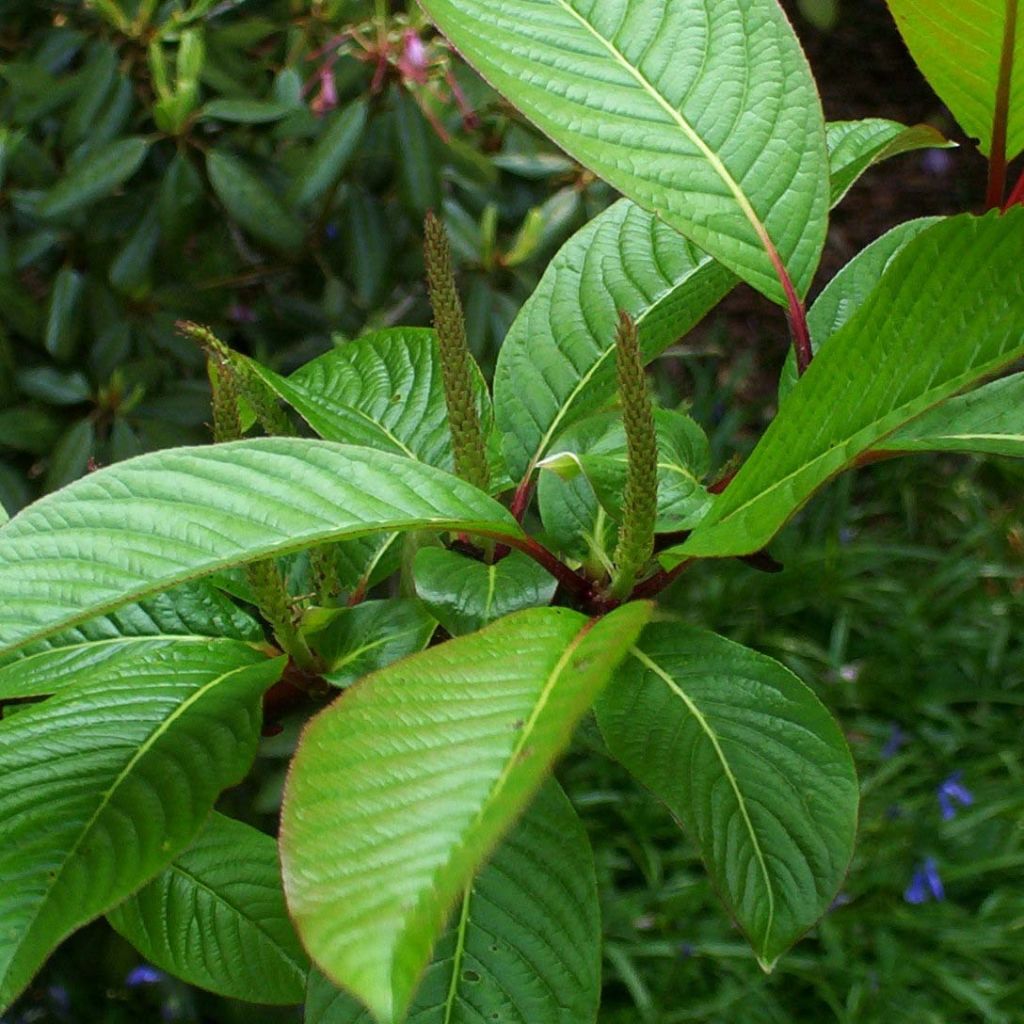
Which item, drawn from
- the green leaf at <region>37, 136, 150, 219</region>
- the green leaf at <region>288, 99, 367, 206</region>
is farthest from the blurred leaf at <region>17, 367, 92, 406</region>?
the green leaf at <region>288, 99, 367, 206</region>

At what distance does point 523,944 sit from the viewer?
49 cm

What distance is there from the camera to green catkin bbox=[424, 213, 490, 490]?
0.47 meters

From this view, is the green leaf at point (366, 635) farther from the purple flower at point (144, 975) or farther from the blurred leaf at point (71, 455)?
the purple flower at point (144, 975)

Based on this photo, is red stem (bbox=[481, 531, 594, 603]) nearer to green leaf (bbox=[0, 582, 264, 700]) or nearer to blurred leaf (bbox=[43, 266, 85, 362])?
green leaf (bbox=[0, 582, 264, 700])

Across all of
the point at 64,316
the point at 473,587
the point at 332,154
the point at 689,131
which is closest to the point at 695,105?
the point at 689,131

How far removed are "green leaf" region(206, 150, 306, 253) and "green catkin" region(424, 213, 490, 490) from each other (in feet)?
3.85

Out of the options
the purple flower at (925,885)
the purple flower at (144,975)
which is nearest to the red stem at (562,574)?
the purple flower at (144,975)

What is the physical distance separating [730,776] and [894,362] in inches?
6.7

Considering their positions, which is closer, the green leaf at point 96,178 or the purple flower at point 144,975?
the green leaf at point 96,178

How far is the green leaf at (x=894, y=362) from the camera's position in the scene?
41 cm

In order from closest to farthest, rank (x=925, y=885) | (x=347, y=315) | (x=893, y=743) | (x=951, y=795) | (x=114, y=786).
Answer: (x=114, y=786), (x=347, y=315), (x=925, y=885), (x=951, y=795), (x=893, y=743)

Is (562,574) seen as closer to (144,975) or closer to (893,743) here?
(144,975)

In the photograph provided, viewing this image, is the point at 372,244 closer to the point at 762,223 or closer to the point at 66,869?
the point at 762,223

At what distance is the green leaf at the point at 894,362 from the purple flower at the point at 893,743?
7.31 ft
